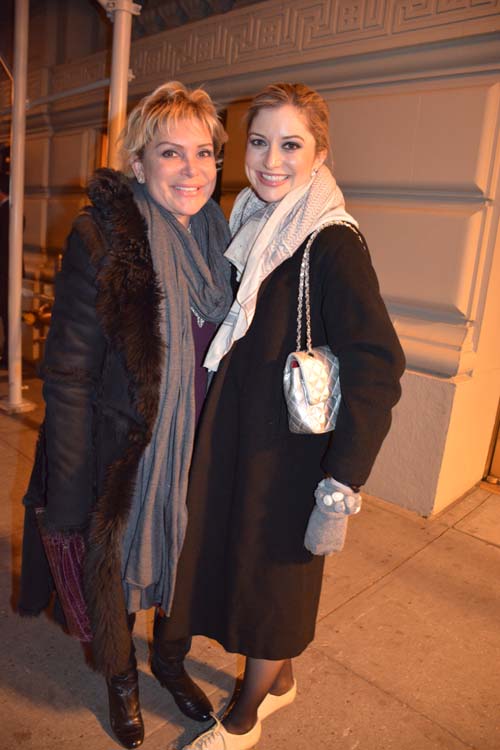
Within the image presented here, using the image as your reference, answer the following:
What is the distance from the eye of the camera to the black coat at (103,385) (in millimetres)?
1474

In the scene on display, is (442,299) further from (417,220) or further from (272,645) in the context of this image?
(272,645)

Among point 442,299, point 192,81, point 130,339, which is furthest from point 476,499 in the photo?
point 192,81

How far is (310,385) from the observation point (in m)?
1.38

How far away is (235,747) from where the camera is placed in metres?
1.75

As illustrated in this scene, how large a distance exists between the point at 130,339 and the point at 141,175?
53cm

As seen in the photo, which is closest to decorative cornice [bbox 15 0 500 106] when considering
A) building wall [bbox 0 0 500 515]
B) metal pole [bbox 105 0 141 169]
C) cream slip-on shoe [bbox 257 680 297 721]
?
building wall [bbox 0 0 500 515]

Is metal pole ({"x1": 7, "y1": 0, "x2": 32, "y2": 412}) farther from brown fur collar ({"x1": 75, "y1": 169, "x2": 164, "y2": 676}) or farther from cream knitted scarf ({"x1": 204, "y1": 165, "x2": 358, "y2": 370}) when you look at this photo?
cream knitted scarf ({"x1": 204, "y1": 165, "x2": 358, "y2": 370})

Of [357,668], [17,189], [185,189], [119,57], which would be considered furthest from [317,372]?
[17,189]

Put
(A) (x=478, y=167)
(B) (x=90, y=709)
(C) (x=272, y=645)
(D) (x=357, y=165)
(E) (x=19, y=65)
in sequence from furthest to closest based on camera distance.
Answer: (E) (x=19, y=65) → (D) (x=357, y=165) → (A) (x=478, y=167) → (B) (x=90, y=709) → (C) (x=272, y=645)

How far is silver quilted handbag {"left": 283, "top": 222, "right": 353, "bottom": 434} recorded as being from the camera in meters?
1.38

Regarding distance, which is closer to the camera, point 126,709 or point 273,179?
point 273,179

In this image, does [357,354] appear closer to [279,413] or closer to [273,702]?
[279,413]

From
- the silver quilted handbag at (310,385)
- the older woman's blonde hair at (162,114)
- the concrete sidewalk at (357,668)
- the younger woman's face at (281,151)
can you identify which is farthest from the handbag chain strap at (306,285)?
the concrete sidewalk at (357,668)

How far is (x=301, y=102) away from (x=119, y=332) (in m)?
0.77
